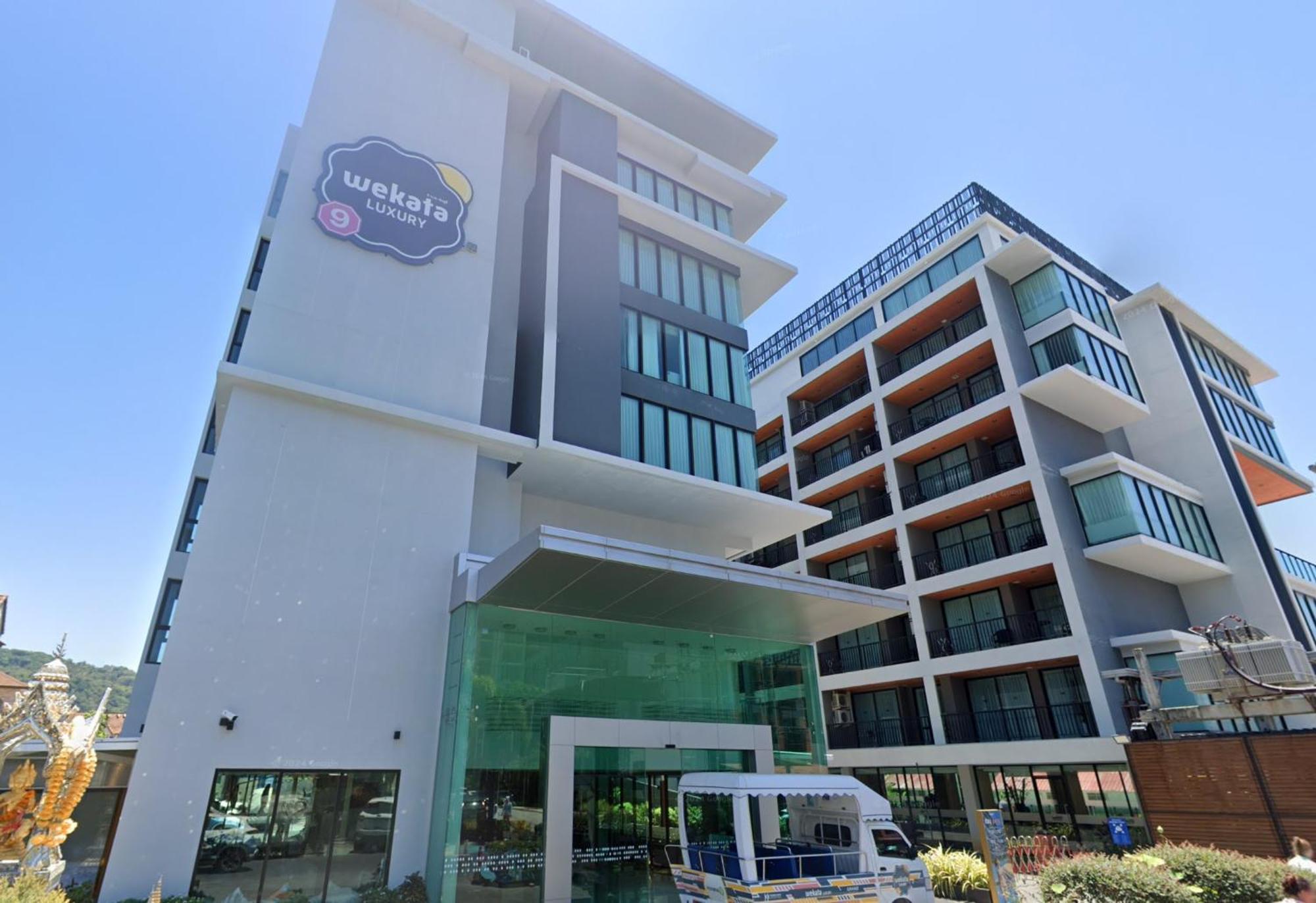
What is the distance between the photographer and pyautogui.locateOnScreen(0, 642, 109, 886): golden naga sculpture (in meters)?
9.07

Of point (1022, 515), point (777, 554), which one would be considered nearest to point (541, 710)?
point (1022, 515)

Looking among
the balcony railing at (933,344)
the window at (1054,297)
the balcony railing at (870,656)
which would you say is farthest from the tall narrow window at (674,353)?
the window at (1054,297)

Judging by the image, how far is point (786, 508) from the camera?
67.7 ft

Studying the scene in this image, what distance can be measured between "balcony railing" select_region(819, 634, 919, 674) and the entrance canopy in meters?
11.3

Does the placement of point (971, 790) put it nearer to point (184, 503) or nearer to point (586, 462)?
point (586, 462)

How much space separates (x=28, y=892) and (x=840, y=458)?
3084 centimetres

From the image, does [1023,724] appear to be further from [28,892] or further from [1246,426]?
[28,892]

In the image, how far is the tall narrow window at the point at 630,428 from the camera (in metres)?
18.9

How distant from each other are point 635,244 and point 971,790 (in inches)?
837

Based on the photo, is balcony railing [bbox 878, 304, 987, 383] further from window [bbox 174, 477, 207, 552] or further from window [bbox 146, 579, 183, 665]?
window [bbox 146, 579, 183, 665]

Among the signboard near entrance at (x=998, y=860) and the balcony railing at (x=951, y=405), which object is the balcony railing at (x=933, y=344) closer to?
the balcony railing at (x=951, y=405)

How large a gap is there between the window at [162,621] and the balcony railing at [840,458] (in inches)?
1005

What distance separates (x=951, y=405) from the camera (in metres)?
29.6

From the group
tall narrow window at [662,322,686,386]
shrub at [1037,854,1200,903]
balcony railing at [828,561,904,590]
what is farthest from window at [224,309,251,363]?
shrub at [1037,854,1200,903]
